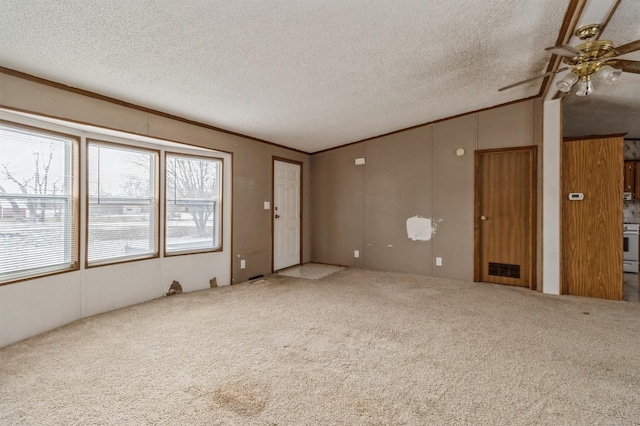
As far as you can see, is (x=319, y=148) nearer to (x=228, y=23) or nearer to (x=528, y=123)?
(x=528, y=123)

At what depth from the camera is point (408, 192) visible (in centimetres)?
530

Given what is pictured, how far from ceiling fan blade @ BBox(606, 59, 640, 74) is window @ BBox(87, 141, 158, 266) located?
460 cm

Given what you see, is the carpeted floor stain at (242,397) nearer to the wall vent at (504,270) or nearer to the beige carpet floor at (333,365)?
the beige carpet floor at (333,365)

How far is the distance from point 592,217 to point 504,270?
1261mm

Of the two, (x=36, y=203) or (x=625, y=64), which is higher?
(x=625, y=64)

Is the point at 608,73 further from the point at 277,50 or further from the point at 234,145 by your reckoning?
the point at 234,145

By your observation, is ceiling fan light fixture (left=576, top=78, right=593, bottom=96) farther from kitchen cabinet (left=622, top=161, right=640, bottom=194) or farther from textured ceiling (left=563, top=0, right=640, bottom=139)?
kitchen cabinet (left=622, top=161, right=640, bottom=194)

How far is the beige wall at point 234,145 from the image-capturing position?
2639 mm

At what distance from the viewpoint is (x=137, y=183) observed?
3.73 metres

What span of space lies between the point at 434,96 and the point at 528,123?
1.52m

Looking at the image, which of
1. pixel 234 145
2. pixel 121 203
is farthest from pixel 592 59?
pixel 121 203

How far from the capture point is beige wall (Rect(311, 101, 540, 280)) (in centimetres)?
468

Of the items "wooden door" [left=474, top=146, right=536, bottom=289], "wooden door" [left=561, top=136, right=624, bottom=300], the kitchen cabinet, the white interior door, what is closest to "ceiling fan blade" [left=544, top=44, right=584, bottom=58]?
"wooden door" [left=561, top=136, right=624, bottom=300]

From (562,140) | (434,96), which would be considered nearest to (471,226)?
(562,140)
